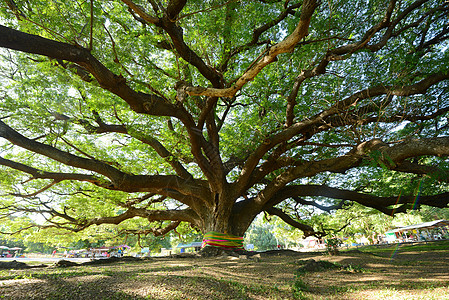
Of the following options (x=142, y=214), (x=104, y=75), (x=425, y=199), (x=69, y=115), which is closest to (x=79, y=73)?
(x=104, y=75)

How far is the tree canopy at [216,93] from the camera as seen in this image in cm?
413

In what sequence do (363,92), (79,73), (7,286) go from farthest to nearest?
(363,92) < (79,73) < (7,286)

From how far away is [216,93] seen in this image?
3.24 metres

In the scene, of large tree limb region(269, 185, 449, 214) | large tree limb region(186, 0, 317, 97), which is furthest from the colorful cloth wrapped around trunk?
large tree limb region(186, 0, 317, 97)

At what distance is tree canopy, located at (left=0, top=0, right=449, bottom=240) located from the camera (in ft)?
13.6

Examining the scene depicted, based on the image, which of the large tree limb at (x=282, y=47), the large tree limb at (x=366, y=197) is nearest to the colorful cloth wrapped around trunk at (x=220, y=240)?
the large tree limb at (x=366, y=197)

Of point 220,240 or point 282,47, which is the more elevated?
point 282,47

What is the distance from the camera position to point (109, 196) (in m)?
7.73

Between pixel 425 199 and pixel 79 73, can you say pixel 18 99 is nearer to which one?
pixel 79 73

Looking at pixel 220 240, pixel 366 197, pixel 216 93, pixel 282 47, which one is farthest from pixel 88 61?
pixel 366 197

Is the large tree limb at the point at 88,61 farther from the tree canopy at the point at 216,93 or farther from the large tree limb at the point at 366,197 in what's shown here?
the large tree limb at the point at 366,197

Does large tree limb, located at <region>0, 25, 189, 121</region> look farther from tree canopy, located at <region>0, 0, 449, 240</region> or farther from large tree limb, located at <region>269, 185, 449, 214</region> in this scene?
large tree limb, located at <region>269, 185, 449, 214</region>

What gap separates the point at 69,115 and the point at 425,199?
11643 millimetres

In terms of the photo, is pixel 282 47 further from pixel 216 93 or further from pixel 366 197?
pixel 366 197
